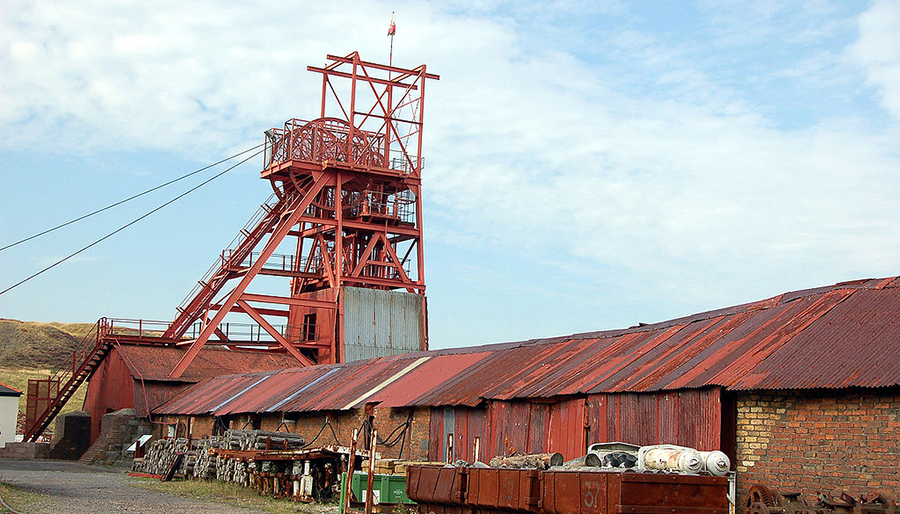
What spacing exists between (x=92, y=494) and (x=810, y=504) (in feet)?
55.3

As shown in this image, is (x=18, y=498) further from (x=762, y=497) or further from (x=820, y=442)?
(x=820, y=442)

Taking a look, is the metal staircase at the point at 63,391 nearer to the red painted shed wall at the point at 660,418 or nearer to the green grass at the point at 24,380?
the green grass at the point at 24,380

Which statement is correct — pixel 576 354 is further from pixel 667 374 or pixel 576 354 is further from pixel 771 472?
pixel 771 472

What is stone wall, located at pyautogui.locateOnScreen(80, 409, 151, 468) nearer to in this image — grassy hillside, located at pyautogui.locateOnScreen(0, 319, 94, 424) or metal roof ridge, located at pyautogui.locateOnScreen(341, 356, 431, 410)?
metal roof ridge, located at pyautogui.locateOnScreen(341, 356, 431, 410)

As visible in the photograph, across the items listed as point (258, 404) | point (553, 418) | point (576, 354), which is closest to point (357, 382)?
point (258, 404)

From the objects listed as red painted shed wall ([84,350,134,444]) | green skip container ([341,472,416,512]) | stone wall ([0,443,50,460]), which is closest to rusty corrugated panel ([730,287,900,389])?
green skip container ([341,472,416,512])

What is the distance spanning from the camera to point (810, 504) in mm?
15125

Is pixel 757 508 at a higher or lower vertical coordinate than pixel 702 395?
lower

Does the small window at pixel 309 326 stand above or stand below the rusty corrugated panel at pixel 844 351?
above

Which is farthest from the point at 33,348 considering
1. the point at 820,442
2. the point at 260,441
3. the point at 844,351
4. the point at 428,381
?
the point at 820,442

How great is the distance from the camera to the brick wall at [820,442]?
14.9 m

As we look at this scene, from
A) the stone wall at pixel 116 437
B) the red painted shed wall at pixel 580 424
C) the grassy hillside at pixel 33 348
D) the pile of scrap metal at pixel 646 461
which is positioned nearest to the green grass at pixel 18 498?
the red painted shed wall at pixel 580 424

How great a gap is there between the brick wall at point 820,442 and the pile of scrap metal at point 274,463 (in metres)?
9.38

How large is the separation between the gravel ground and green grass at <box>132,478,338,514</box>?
1.46 feet
